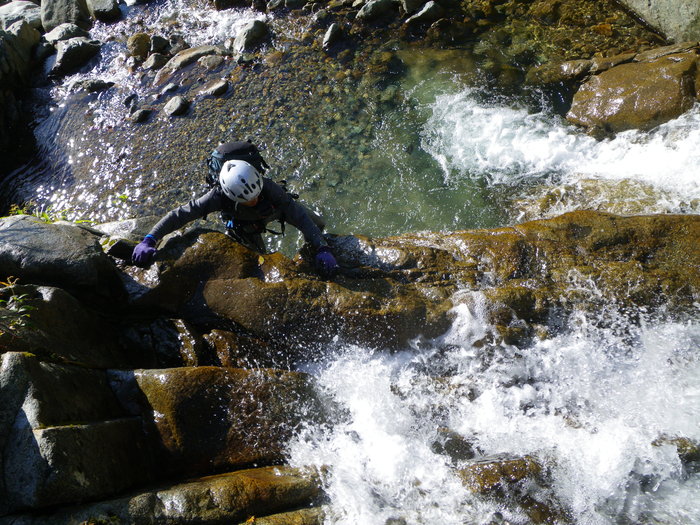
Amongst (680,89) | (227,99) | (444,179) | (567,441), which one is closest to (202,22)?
(227,99)

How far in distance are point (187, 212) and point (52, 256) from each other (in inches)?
68.0

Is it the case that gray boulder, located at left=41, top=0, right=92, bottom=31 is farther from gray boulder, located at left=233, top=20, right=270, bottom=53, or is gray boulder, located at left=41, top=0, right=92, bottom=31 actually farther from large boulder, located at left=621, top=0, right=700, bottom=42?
large boulder, located at left=621, top=0, right=700, bottom=42

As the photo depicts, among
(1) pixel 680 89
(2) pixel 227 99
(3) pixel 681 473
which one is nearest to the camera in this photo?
(3) pixel 681 473

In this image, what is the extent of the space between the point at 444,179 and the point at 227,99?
6317 mm

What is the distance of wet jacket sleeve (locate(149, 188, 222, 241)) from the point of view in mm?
7039

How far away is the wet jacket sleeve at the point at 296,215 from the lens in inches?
278

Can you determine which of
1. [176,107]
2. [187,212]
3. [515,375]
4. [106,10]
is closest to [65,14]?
[106,10]

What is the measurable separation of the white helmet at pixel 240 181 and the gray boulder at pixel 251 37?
29.4 feet

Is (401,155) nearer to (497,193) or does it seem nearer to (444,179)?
(444,179)

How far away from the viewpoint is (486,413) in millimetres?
5707

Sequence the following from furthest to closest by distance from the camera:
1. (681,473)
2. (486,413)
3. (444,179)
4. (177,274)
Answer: (444,179) < (177,274) < (486,413) < (681,473)

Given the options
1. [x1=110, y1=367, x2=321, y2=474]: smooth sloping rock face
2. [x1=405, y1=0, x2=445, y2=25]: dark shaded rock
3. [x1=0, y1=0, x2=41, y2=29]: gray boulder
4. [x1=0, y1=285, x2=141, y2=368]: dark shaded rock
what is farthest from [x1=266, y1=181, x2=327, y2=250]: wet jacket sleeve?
[x1=0, y1=0, x2=41, y2=29]: gray boulder

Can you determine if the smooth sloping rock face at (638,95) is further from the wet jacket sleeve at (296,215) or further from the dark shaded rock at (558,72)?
the wet jacket sleeve at (296,215)

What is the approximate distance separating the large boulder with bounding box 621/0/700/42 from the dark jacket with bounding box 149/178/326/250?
9.32 meters
